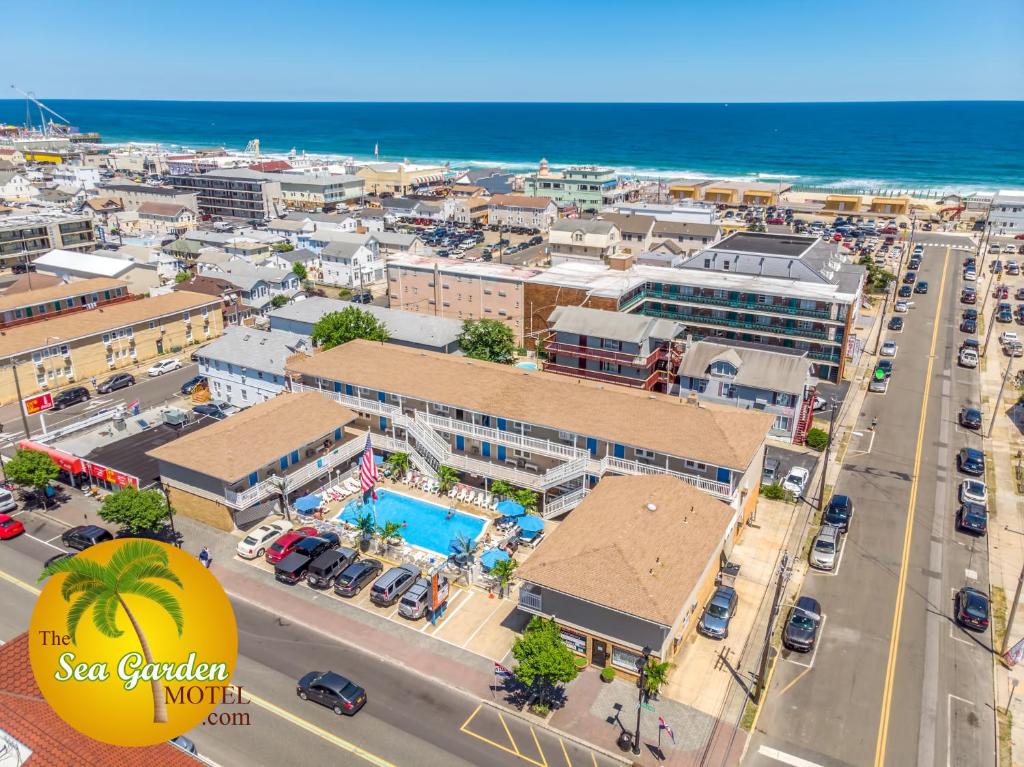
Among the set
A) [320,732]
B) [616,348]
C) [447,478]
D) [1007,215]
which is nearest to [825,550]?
[447,478]

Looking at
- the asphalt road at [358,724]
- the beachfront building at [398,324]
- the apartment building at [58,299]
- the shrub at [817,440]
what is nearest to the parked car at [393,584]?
the asphalt road at [358,724]

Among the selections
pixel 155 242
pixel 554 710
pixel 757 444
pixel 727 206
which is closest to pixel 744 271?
pixel 757 444

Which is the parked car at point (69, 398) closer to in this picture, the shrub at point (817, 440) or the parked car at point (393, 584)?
the parked car at point (393, 584)

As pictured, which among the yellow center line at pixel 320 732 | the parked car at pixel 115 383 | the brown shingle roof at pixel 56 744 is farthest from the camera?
the parked car at pixel 115 383

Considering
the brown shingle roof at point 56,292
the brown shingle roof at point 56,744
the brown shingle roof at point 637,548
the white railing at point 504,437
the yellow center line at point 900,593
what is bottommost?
the yellow center line at point 900,593

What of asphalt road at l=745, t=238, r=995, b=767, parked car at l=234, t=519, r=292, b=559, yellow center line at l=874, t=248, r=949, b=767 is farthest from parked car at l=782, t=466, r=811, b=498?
parked car at l=234, t=519, r=292, b=559

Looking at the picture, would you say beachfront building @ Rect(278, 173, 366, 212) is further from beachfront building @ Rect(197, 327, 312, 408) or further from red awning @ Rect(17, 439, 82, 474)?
red awning @ Rect(17, 439, 82, 474)

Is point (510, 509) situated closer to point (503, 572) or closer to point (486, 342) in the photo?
point (503, 572)
